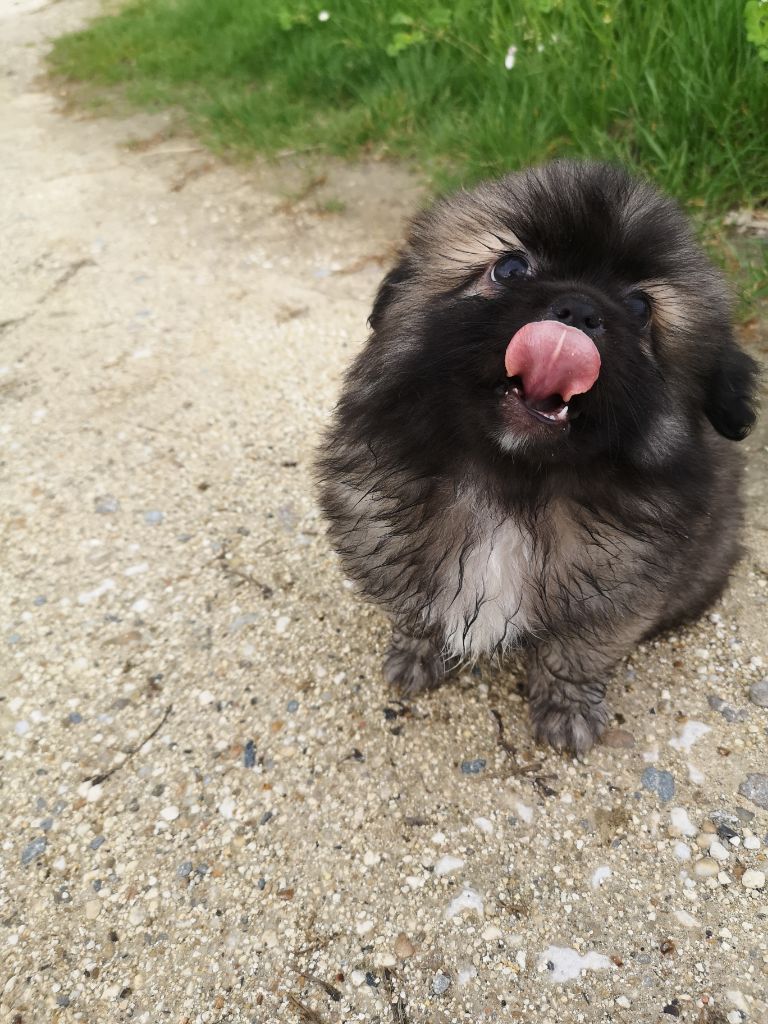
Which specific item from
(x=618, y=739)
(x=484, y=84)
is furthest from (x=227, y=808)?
(x=484, y=84)

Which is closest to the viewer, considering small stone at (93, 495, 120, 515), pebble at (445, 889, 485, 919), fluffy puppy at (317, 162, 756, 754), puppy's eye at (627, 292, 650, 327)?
fluffy puppy at (317, 162, 756, 754)

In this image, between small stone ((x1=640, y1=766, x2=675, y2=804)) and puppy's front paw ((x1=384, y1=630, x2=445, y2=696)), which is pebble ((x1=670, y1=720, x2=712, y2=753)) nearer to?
small stone ((x1=640, y1=766, x2=675, y2=804))

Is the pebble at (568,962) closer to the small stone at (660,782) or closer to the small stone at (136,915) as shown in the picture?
the small stone at (660,782)

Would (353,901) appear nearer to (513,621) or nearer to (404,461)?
(513,621)

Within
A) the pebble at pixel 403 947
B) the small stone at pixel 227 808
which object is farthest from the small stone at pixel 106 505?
the pebble at pixel 403 947

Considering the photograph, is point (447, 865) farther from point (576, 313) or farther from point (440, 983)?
point (576, 313)

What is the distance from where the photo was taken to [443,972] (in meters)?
1.60

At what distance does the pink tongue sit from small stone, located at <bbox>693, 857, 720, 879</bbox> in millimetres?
1247

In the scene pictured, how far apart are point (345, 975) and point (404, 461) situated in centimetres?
117

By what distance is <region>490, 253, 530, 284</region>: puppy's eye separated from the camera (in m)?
1.49

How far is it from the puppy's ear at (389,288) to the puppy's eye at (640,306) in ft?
1.68

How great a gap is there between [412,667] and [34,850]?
1112 mm

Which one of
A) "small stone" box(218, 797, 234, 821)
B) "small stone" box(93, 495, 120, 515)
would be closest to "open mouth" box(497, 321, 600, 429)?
"small stone" box(218, 797, 234, 821)

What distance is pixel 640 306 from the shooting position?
4.86 feet
